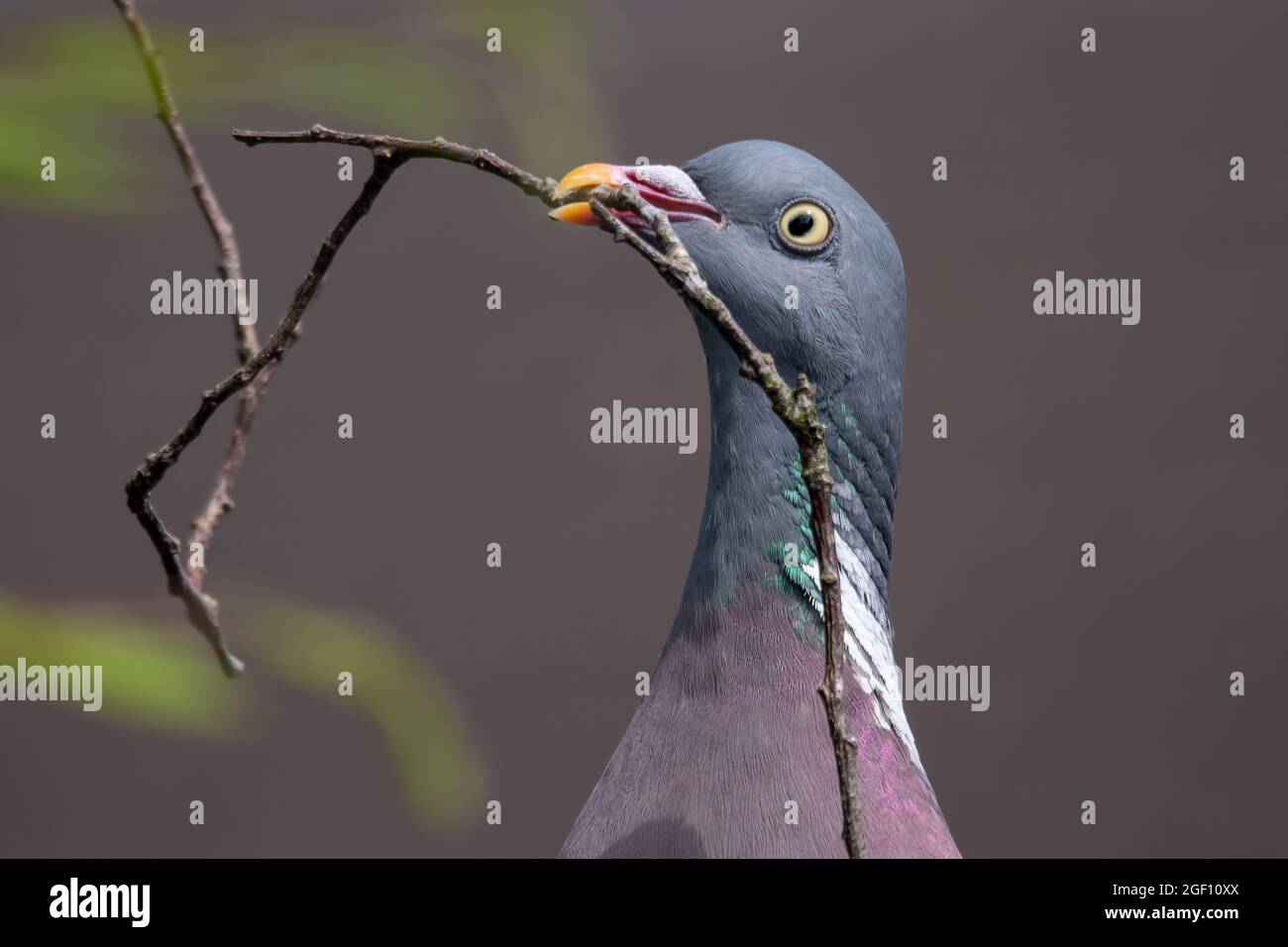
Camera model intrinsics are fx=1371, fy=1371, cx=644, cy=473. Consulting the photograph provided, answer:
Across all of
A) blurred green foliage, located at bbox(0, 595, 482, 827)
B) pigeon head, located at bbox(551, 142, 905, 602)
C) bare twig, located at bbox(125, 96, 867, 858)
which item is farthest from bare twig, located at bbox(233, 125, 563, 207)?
pigeon head, located at bbox(551, 142, 905, 602)

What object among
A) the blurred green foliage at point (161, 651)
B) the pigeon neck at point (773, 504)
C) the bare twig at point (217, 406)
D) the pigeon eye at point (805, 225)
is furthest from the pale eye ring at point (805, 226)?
the blurred green foliage at point (161, 651)

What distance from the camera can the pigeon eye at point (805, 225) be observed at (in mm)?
1885

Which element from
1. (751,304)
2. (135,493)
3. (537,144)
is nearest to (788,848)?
(751,304)

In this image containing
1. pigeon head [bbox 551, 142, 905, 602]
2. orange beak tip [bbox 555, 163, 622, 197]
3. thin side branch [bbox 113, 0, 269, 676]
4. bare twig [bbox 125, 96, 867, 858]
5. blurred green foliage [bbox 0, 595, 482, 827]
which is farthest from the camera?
pigeon head [bbox 551, 142, 905, 602]

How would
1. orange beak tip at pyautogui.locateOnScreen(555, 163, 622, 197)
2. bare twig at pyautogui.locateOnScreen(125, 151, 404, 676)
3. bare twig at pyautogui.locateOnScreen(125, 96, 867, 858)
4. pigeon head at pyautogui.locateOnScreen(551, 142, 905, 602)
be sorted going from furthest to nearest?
pigeon head at pyautogui.locateOnScreen(551, 142, 905, 602)
orange beak tip at pyautogui.locateOnScreen(555, 163, 622, 197)
bare twig at pyautogui.locateOnScreen(125, 151, 404, 676)
bare twig at pyautogui.locateOnScreen(125, 96, 867, 858)

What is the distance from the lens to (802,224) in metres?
1.89

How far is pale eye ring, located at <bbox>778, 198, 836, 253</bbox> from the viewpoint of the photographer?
1885mm

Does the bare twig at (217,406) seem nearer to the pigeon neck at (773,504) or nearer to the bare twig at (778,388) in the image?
the bare twig at (778,388)

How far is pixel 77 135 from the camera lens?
0.44 meters

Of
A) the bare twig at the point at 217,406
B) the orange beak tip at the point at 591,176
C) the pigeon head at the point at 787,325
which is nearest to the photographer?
the bare twig at the point at 217,406

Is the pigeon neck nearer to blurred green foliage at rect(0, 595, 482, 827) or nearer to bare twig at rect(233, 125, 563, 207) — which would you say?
bare twig at rect(233, 125, 563, 207)
